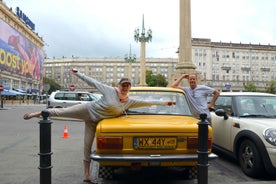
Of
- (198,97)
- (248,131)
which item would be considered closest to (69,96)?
(198,97)

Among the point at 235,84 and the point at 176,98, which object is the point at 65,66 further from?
the point at 176,98

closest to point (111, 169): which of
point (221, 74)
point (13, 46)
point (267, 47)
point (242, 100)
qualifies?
point (242, 100)

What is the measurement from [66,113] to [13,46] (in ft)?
210

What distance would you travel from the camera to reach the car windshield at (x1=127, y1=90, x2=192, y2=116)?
19.7 feet

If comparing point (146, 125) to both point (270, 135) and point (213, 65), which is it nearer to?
point (270, 135)

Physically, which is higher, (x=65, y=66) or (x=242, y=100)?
(x=65, y=66)

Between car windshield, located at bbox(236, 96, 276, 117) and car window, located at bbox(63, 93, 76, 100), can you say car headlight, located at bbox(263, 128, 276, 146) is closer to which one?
car windshield, located at bbox(236, 96, 276, 117)

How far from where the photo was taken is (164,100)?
6.20m

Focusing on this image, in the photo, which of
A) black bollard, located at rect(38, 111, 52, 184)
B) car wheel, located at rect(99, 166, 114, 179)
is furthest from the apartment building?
black bollard, located at rect(38, 111, 52, 184)

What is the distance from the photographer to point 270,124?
6129 millimetres

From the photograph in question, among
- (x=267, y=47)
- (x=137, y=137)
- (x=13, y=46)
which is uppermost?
(x=267, y=47)

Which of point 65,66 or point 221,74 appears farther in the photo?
point 65,66

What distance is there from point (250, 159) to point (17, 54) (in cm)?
6653

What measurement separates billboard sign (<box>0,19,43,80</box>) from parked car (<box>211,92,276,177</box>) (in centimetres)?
5604
